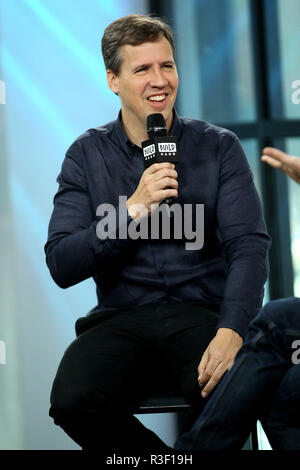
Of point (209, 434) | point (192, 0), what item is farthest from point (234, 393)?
point (192, 0)

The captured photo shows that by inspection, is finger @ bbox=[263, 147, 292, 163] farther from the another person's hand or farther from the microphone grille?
the microphone grille

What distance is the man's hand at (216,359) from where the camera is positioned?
72.0 inches

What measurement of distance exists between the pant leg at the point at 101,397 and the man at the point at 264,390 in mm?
254

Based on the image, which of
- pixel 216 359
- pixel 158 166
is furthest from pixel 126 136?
pixel 216 359

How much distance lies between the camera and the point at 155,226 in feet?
7.06

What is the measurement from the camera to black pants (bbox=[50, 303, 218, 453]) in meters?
1.88

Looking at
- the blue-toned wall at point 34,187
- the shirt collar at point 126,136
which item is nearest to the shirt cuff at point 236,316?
the shirt collar at point 126,136

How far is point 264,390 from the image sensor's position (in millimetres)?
1647

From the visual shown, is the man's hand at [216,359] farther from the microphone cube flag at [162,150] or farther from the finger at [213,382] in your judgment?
the microphone cube flag at [162,150]

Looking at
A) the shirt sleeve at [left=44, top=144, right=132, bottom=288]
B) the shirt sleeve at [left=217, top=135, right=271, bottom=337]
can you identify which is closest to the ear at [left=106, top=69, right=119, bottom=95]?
the shirt sleeve at [left=44, top=144, right=132, bottom=288]

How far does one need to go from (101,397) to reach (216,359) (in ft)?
1.03

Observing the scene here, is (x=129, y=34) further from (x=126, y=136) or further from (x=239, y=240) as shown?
(x=239, y=240)
